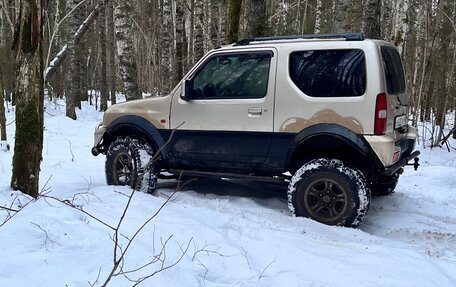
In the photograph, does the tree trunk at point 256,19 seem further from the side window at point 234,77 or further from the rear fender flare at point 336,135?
the rear fender flare at point 336,135

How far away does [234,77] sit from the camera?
219 inches

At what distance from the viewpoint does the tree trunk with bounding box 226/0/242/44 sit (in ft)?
28.3

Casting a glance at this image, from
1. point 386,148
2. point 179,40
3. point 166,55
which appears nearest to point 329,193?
point 386,148

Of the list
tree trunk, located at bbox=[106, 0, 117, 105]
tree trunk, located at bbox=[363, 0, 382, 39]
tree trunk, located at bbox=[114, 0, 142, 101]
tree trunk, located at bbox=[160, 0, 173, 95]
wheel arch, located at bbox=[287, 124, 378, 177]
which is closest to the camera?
wheel arch, located at bbox=[287, 124, 378, 177]

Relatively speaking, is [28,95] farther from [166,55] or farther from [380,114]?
[166,55]

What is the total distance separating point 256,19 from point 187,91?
11.4 ft

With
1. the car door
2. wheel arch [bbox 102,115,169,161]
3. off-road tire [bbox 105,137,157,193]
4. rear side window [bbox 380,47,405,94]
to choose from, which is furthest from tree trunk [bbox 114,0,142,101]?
rear side window [bbox 380,47,405,94]

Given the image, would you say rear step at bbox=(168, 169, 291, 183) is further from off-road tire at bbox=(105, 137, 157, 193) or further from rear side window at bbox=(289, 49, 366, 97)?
rear side window at bbox=(289, 49, 366, 97)

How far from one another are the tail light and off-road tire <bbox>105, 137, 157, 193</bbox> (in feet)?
9.22

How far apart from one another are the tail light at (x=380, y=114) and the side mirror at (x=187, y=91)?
7.43 ft

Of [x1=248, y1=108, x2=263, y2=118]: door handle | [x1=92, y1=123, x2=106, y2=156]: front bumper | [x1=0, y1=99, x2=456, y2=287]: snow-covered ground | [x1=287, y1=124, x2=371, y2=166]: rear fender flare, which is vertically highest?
[x1=248, y1=108, x2=263, y2=118]: door handle

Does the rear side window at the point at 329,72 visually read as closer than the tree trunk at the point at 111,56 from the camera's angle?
Yes

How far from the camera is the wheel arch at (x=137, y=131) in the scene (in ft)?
19.6

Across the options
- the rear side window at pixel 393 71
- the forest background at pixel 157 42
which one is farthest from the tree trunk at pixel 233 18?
the rear side window at pixel 393 71
